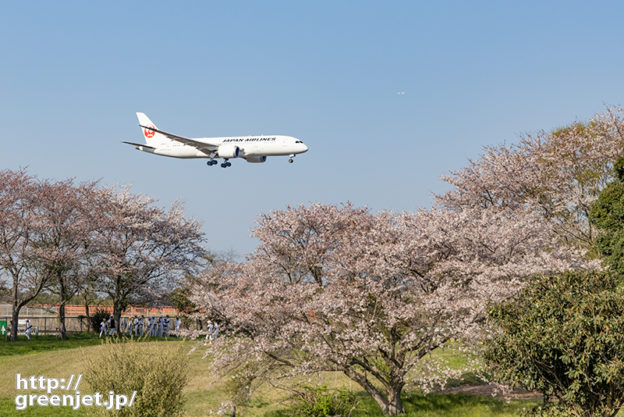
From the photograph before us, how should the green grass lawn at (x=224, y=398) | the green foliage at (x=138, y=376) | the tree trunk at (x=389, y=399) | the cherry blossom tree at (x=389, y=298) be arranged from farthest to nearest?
the green grass lawn at (x=224, y=398) → the tree trunk at (x=389, y=399) → the cherry blossom tree at (x=389, y=298) → the green foliage at (x=138, y=376)

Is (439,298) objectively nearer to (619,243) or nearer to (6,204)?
(619,243)

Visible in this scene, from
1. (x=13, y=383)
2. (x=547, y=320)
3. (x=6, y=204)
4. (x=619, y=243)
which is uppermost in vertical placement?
(x=6, y=204)

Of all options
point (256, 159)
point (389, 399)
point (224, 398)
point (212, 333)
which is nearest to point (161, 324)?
point (256, 159)

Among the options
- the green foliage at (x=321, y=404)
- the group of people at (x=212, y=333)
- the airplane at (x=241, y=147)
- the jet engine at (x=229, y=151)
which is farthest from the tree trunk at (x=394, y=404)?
the jet engine at (x=229, y=151)

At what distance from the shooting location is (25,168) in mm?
46250

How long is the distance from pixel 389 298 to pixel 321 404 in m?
3.96

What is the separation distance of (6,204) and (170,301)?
14.6 meters

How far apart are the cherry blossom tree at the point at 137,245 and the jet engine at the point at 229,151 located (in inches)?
259

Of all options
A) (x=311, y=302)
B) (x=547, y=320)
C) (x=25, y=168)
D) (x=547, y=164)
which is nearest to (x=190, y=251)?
(x=25, y=168)

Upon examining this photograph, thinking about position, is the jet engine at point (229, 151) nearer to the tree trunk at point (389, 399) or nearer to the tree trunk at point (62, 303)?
the tree trunk at point (62, 303)

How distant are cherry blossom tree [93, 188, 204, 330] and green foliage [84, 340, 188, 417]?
3254 cm

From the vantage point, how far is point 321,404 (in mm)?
19234

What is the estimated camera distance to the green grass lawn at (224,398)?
2014cm

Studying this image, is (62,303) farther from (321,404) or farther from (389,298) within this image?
(389,298)
